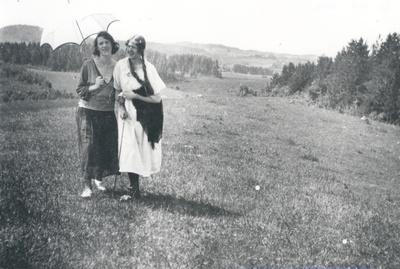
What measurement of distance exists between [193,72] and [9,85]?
19.6 m

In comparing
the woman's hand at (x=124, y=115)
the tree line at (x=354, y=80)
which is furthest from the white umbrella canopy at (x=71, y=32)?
the tree line at (x=354, y=80)

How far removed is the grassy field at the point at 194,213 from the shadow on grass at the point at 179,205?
0.02 meters

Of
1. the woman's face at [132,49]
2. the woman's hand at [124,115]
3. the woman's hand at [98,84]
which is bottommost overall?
the woman's hand at [124,115]

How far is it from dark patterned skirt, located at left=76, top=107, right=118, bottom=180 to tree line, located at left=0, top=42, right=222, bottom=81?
78.4ft

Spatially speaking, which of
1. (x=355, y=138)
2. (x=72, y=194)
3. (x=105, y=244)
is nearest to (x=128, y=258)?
(x=105, y=244)

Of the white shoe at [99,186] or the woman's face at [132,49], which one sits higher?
the woman's face at [132,49]

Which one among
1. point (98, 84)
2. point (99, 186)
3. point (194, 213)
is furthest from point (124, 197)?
point (98, 84)

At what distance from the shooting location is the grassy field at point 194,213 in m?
4.45

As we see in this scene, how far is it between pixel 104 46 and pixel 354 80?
60150mm

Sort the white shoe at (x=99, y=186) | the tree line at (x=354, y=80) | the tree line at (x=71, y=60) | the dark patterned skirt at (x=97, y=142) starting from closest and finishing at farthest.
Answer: the dark patterned skirt at (x=97, y=142)
the white shoe at (x=99, y=186)
the tree line at (x=71, y=60)
the tree line at (x=354, y=80)

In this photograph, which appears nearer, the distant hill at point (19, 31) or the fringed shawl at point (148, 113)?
the fringed shawl at point (148, 113)

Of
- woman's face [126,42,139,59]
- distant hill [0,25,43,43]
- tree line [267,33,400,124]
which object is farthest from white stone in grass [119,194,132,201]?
tree line [267,33,400,124]

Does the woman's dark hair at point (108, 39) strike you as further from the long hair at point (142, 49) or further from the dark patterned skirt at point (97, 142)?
Result: the dark patterned skirt at point (97, 142)

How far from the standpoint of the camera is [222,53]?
55.7 m
